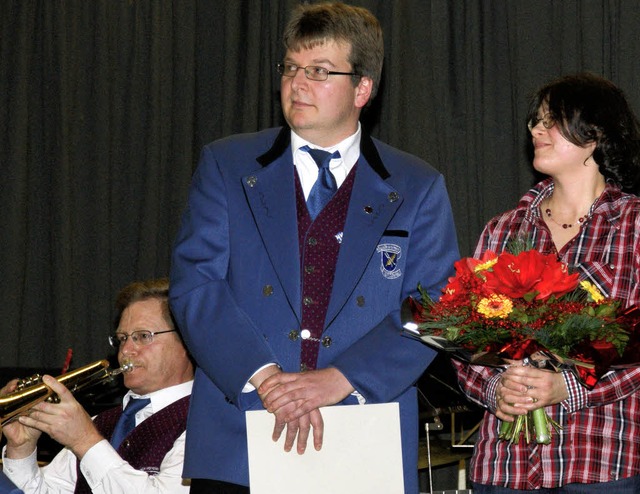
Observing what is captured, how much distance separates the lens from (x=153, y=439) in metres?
3.72

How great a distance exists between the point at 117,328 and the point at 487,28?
2355mm

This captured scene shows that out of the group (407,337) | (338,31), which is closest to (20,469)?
(407,337)

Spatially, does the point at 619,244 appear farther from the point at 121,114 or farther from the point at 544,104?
the point at 121,114

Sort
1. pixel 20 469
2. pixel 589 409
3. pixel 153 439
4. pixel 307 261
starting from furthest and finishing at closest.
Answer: pixel 20 469, pixel 153 439, pixel 589 409, pixel 307 261

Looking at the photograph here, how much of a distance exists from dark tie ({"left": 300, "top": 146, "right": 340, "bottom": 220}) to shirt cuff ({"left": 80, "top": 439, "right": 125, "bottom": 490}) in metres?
1.28

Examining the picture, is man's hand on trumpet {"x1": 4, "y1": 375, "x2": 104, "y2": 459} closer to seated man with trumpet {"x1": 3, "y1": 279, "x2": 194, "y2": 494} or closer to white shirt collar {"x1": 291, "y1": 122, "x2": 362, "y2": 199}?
seated man with trumpet {"x1": 3, "y1": 279, "x2": 194, "y2": 494}

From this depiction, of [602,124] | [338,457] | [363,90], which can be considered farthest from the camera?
[602,124]

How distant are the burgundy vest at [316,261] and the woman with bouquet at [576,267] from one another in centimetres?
54

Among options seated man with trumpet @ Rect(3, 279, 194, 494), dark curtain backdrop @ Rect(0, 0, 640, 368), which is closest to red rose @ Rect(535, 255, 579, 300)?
seated man with trumpet @ Rect(3, 279, 194, 494)

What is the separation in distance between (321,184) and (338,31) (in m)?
0.45

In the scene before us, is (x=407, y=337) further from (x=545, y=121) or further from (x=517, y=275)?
(x=545, y=121)

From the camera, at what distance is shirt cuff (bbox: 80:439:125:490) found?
3566 mm

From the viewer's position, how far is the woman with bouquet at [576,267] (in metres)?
2.87

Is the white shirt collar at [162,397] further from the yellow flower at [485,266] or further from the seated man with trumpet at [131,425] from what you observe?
the yellow flower at [485,266]
